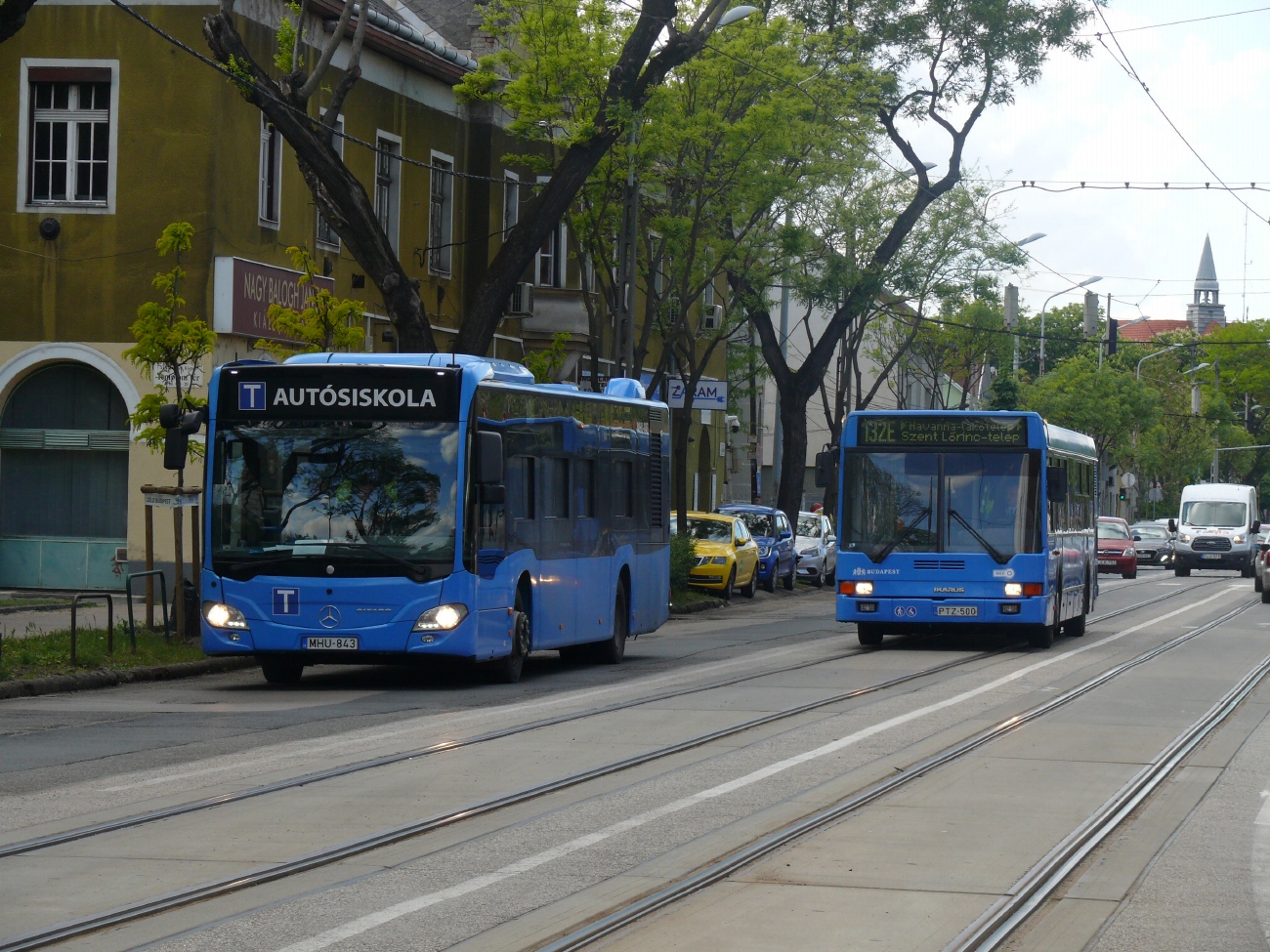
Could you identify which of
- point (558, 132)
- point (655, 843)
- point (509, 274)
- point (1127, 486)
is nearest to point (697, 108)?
A: point (558, 132)

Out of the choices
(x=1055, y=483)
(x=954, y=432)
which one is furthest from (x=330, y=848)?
(x=1055, y=483)

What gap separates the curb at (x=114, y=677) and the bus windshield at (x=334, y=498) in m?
1.71

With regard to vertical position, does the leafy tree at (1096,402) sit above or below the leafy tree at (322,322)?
above

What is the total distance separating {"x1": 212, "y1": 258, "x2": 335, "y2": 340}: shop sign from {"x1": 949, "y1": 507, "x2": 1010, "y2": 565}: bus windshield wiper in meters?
9.72

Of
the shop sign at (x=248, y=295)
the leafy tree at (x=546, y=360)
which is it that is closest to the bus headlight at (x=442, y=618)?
the shop sign at (x=248, y=295)

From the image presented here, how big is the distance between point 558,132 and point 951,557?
15613 millimetres

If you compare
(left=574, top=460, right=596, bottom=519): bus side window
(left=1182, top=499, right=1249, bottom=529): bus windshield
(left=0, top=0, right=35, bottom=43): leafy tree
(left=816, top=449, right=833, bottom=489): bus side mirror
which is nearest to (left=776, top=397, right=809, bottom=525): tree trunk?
(left=816, top=449, right=833, bottom=489): bus side mirror

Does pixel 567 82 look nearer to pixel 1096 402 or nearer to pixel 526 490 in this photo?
pixel 526 490

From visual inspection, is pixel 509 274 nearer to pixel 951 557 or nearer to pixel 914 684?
pixel 951 557

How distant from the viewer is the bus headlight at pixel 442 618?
16.2 meters

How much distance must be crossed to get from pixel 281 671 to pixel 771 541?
22022mm

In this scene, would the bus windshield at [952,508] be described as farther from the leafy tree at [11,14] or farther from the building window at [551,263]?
the building window at [551,263]

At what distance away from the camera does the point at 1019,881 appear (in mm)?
7930

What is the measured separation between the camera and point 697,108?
31812 millimetres
